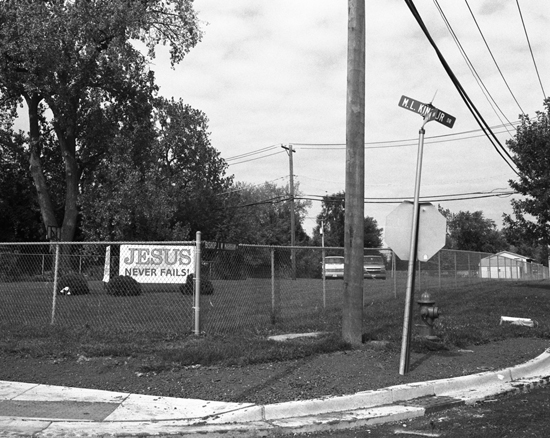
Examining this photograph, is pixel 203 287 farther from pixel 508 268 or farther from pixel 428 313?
pixel 508 268

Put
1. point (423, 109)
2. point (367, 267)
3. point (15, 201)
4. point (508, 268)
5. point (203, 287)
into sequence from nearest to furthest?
point (423, 109) → point (203, 287) → point (367, 267) → point (15, 201) → point (508, 268)

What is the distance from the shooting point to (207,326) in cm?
1052

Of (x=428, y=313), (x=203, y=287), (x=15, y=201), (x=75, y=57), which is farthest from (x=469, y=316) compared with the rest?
(x=15, y=201)

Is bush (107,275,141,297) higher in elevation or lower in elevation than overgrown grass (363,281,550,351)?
higher

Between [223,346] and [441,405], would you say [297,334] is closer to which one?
[223,346]

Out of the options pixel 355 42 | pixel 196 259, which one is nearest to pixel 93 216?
pixel 196 259

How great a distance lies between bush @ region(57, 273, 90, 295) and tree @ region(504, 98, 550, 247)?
15550mm

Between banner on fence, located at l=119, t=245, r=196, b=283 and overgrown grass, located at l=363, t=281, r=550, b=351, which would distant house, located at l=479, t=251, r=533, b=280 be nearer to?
overgrown grass, located at l=363, t=281, r=550, b=351

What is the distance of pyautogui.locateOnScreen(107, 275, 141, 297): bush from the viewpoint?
11133 millimetres

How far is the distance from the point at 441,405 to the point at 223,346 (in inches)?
139

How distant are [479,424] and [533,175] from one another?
17100 millimetres

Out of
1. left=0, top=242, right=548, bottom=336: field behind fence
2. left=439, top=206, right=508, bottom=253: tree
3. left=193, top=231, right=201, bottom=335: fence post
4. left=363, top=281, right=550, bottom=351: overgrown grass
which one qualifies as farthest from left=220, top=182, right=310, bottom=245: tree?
left=193, top=231, right=201, bottom=335: fence post

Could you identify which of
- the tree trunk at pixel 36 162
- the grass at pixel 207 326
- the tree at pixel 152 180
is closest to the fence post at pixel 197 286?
the grass at pixel 207 326

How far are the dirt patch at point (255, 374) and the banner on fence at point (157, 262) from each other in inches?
101
